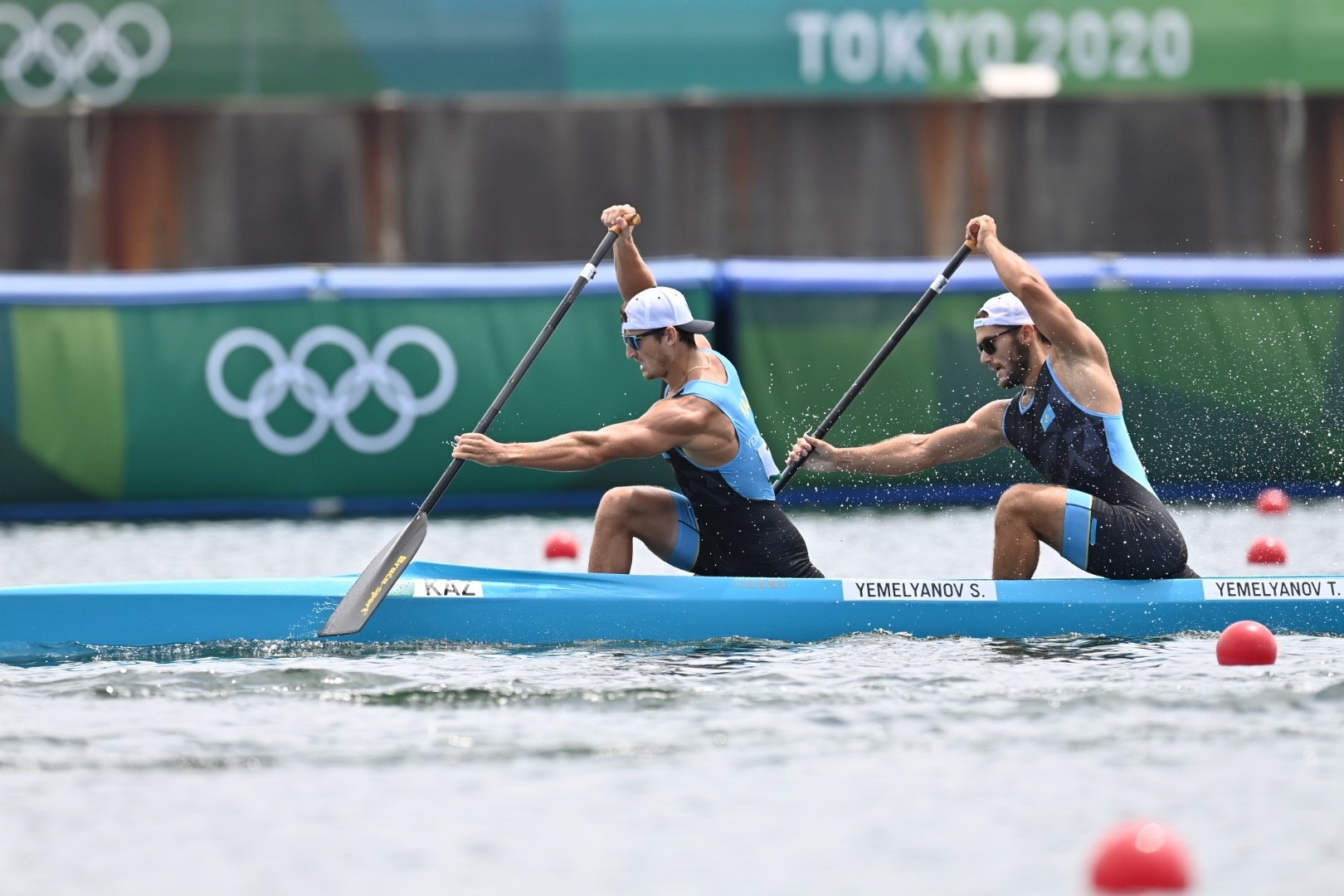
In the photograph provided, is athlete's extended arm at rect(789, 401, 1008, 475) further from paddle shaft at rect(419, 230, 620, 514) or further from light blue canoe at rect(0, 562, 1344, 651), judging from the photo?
paddle shaft at rect(419, 230, 620, 514)

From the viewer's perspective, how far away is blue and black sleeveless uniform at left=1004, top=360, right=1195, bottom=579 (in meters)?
8.27

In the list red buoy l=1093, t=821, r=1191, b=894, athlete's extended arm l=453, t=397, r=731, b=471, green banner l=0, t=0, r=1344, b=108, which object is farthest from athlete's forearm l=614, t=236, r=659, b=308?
green banner l=0, t=0, r=1344, b=108

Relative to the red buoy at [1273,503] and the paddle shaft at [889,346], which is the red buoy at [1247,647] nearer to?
the paddle shaft at [889,346]

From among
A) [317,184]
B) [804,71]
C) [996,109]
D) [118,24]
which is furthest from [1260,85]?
[118,24]

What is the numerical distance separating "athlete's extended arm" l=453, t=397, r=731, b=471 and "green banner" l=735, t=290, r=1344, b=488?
5.14 meters

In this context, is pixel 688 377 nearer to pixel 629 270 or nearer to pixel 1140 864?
pixel 629 270

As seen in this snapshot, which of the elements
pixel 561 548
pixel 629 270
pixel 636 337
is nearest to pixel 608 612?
pixel 636 337

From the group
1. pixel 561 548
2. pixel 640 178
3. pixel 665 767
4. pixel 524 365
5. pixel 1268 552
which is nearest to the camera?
pixel 665 767

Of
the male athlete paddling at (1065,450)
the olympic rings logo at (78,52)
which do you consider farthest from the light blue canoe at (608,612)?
the olympic rings logo at (78,52)

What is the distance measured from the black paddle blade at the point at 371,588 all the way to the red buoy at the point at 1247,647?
3004mm

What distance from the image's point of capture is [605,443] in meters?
8.19

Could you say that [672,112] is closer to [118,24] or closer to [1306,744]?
Result: [118,24]

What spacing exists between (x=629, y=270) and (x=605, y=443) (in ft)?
4.79

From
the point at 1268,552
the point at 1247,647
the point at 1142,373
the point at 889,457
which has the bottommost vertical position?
the point at 1247,647
